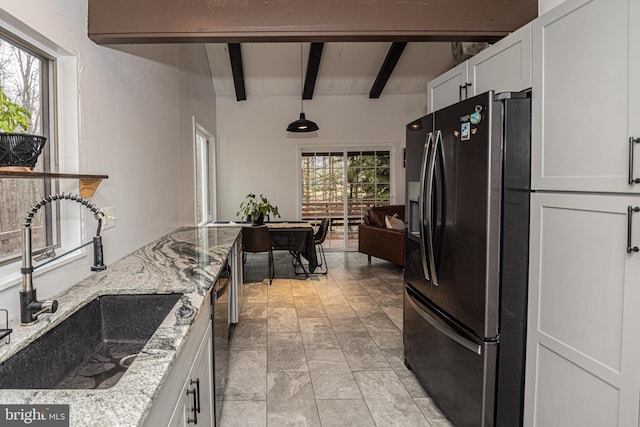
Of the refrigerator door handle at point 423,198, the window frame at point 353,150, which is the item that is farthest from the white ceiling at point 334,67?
the refrigerator door handle at point 423,198

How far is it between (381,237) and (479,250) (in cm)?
Result: 433

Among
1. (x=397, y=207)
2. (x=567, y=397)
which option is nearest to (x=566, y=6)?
(x=567, y=397)

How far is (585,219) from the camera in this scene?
4.80ft

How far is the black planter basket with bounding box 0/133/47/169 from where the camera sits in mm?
1165

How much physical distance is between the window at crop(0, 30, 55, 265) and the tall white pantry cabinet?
2079mm

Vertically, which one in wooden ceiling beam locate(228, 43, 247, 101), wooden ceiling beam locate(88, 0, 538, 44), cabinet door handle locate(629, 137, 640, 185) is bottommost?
cabinet door handle locate(629, 137, 640, 185)

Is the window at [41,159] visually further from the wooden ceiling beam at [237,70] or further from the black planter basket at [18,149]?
the wooden ceiling beam at [237,70]

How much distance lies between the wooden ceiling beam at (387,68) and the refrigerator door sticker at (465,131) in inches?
164

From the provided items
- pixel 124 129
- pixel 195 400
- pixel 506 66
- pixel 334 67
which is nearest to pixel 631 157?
pixel 506 66

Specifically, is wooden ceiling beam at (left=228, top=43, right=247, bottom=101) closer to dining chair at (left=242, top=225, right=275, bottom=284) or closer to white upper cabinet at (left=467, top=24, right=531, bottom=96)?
dining chair at (left=242, top=225, right=275, bottom=284)

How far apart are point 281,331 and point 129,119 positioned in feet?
6.97

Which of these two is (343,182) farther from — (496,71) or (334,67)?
(496,71)

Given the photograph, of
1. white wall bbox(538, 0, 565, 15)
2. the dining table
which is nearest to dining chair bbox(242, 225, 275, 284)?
the dining table

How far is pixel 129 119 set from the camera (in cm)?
243
